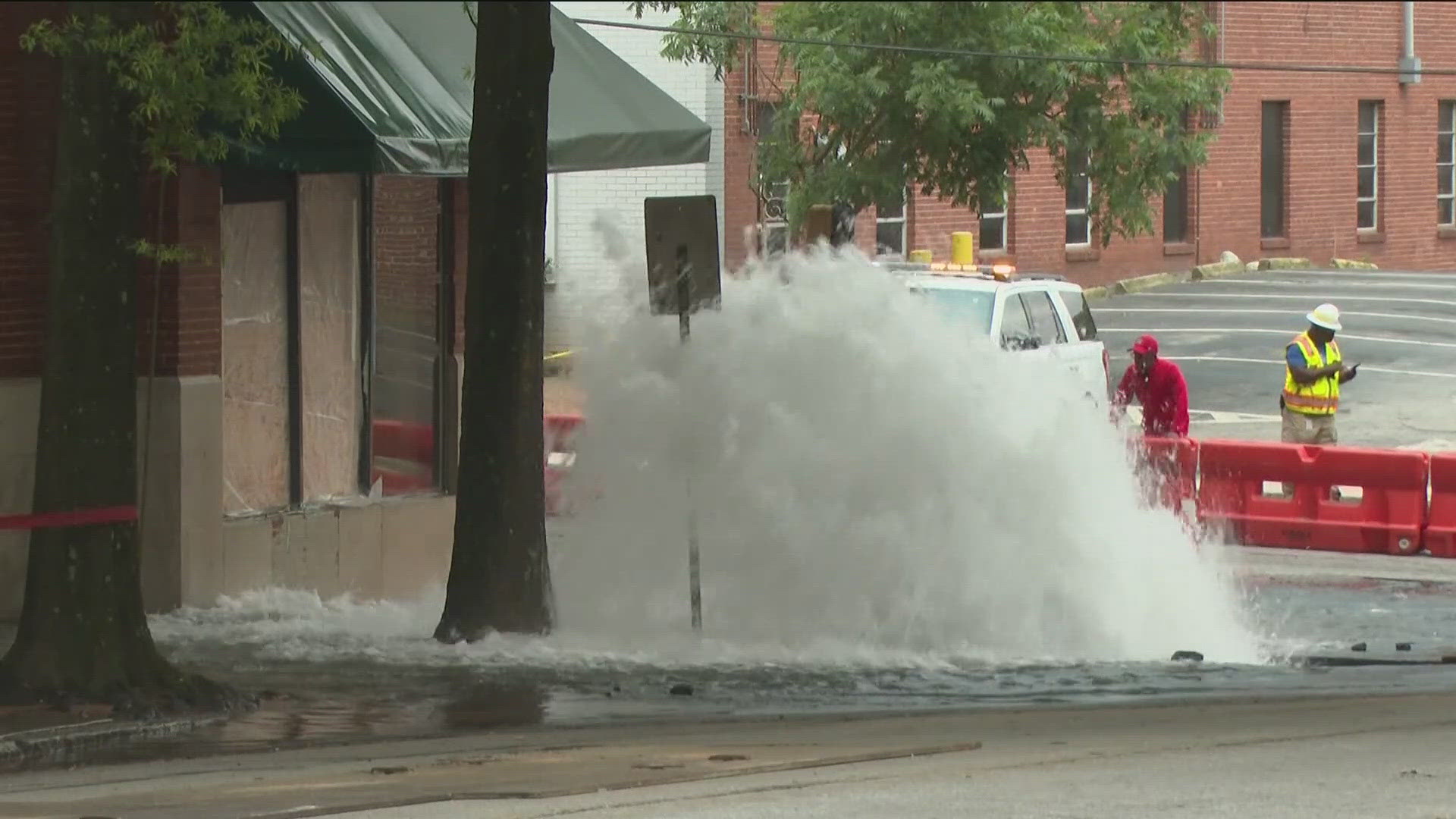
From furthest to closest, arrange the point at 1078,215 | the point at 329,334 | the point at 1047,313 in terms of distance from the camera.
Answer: the point at 1078,215
the point at 1047,313
the point at 329,334

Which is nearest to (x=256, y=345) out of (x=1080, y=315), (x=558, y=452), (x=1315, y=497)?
(x=558, y=452)

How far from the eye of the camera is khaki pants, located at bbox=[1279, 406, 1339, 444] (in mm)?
19922

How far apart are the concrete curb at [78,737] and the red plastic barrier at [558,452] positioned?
13.8ft

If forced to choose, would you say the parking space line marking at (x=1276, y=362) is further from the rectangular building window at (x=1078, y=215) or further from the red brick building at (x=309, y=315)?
the red brick building at (x=309, y=315)

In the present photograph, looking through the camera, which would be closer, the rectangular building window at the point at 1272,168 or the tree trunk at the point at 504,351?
the tree trunk at the point at 504,351

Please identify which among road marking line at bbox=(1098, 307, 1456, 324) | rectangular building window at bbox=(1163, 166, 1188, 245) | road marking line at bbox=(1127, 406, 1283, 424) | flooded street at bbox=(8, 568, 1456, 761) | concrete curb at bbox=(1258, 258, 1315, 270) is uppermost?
rectangular building window at bbox=(1163, 166, 1188, 245)

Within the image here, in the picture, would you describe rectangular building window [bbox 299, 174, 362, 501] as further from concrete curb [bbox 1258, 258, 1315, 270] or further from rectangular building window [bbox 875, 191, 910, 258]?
concrete curb [bbox 1258, 258, 1315, 270]

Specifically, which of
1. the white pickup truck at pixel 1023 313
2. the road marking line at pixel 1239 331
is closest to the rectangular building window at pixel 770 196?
the white pickup truck at pixel 1023 313

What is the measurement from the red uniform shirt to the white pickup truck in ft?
2.92

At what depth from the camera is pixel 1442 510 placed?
1828 centimetres

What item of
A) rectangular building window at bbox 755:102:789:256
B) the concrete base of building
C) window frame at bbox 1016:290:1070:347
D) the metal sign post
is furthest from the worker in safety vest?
the concrete base of building

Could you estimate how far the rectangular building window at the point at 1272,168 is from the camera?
38938 millimetres

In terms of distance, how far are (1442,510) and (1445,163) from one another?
26.2 meters

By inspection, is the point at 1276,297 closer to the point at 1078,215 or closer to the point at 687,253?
the point at 1078,215
